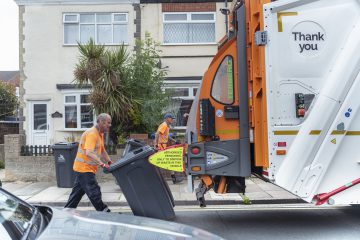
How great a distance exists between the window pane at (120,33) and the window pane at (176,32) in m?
1.56

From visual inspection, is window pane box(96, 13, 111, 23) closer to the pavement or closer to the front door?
the front door

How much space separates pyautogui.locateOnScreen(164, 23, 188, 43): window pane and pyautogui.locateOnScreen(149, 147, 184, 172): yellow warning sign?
10858 mm

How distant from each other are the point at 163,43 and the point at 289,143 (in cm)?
1139

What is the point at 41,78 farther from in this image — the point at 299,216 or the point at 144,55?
the point at 299,216

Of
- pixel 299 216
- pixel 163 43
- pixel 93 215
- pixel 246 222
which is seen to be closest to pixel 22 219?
pixel 93 215

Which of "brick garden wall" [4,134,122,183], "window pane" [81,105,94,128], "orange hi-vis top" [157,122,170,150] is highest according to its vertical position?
"window pane" [81,105,94,128]

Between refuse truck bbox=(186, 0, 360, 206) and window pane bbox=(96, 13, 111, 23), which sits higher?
window pane bbox=(96, 13, 111, 23)

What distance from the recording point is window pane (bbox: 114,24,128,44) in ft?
53.6

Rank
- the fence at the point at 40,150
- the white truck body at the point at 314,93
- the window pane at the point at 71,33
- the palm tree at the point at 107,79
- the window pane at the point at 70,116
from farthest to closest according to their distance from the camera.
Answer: the window pane at the point at 71,33
the window pane at the point at 70,116
the palm tree at the point at 107,79
the fence at the point at 40,150
the white truck body at the point at 314,93

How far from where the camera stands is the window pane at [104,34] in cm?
1633

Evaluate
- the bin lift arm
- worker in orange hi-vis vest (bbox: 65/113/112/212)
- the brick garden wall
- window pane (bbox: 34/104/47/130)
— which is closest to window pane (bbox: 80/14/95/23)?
window pane (bbox: 34/104/47/130)

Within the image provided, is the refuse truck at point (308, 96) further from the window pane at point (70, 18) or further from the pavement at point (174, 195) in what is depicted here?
the window pane at point (70, 18)

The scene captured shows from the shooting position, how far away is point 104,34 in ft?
53.8

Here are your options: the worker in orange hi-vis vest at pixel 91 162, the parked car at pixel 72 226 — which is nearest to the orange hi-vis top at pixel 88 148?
the worker in orange hi-vis vest at pixel 91 162
